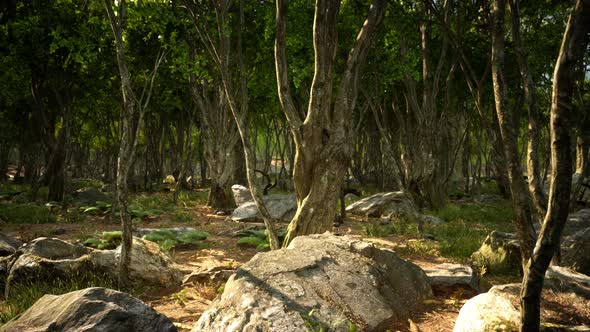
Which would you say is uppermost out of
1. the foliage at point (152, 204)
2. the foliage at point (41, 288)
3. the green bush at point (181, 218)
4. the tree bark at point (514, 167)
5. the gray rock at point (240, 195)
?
the tree bark at point (514, 167)

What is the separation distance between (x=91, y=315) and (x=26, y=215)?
11.7m

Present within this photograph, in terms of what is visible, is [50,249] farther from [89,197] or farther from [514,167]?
[89,197]

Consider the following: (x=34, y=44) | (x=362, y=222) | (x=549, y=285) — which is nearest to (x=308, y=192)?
(x=549, y=285)

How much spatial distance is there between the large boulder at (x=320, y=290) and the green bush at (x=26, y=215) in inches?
426

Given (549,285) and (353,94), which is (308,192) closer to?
(353,94)

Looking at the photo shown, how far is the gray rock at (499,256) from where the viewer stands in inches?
290

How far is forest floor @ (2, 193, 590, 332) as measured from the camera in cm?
516

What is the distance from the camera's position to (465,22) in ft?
37.2

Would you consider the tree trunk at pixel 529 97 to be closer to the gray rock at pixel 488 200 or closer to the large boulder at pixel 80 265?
the large boulder at pixel 80 265

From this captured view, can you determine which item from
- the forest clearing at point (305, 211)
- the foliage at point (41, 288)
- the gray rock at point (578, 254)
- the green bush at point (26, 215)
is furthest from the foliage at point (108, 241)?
the gray rock at point (578, 254)

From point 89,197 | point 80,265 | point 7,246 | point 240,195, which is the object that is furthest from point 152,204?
point 80,265

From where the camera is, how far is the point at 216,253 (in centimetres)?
912

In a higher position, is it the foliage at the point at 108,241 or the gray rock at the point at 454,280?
the gray rock at the point at 454,280

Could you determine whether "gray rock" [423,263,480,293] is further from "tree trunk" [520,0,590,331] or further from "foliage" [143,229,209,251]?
"foliage" [143,229,209,251]
